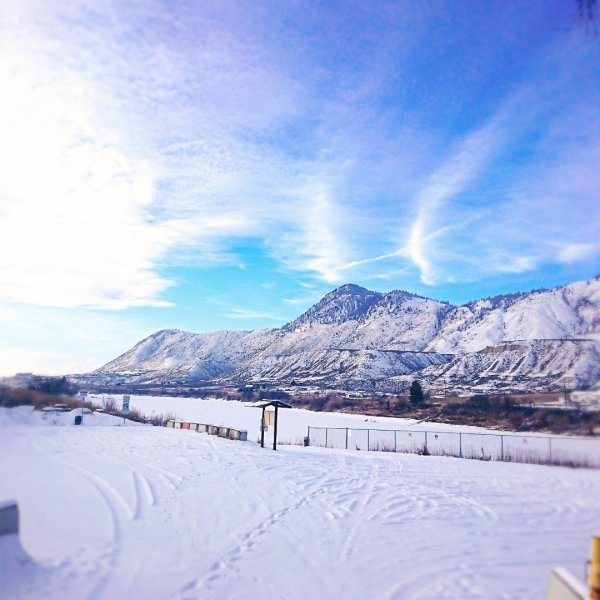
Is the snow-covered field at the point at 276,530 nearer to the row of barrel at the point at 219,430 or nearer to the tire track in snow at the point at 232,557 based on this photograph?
the tire track in snow at the point at 232,557

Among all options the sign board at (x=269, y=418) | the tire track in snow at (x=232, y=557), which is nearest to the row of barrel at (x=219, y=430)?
the sign board at (x=269, y=418)

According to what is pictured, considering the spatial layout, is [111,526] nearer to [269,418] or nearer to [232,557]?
[232,557]

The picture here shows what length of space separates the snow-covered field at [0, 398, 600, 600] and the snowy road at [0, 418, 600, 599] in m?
0.04

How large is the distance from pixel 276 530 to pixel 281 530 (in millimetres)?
97

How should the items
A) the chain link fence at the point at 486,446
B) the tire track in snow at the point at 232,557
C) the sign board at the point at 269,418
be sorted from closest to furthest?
the chain link fence at the point at 486,446, the tire track in snow at the point at 232,557, the sign board at the point at 269,418

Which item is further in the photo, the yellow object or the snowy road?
the snowy road

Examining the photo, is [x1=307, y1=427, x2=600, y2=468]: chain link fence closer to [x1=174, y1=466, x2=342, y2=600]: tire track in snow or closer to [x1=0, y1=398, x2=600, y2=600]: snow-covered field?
[x1=0, y1=398, x2=600, y2=600]: snow-covered field

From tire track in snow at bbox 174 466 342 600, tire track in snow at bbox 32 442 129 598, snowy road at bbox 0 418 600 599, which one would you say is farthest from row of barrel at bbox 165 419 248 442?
tire track in snow at bbox 174 466 342 600

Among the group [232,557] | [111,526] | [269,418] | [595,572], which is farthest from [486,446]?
[595,572]

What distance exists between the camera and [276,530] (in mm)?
9922

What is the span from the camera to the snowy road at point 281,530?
6496 millimetres

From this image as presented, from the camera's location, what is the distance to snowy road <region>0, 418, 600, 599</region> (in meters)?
6.50

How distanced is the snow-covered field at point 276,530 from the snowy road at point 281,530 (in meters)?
0.04

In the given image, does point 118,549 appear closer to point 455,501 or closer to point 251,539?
point 251,539
